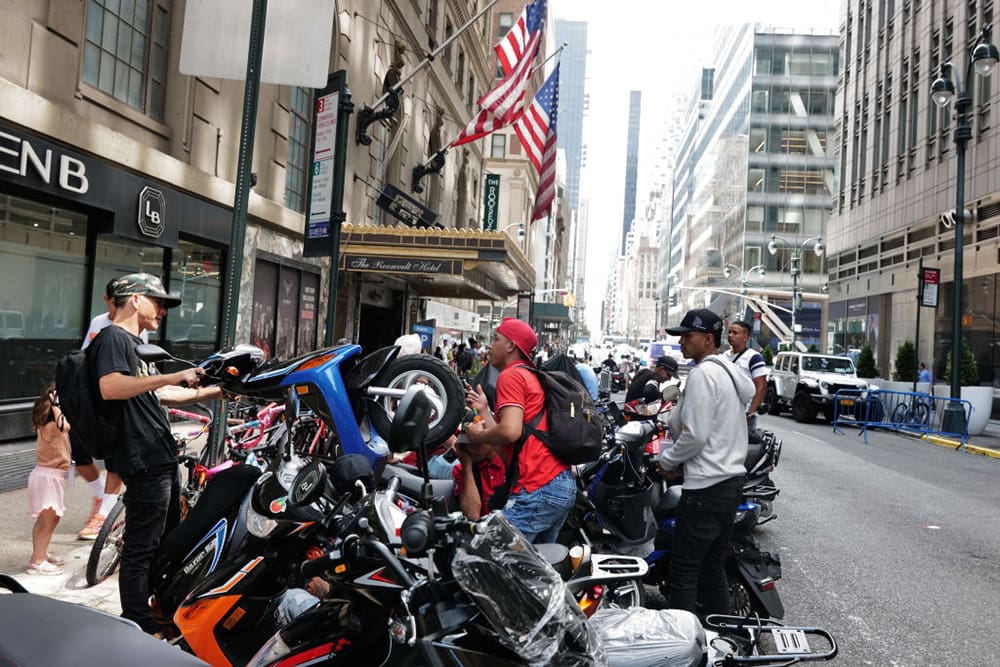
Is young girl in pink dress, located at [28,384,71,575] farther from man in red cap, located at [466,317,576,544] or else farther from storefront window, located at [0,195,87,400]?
storefront window, located at [0,195,87,400]

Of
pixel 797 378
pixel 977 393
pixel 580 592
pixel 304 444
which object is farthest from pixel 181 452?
pixel 977 393

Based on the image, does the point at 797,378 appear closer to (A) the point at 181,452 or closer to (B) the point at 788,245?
(A) the point at 181,452

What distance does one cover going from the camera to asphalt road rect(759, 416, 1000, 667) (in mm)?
5164

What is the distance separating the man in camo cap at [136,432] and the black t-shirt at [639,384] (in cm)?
553

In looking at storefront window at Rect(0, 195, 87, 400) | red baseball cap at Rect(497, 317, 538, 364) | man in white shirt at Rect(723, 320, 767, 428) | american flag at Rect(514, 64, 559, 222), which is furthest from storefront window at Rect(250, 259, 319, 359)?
red baseball cap at Rect(497, 317, 538, 364)

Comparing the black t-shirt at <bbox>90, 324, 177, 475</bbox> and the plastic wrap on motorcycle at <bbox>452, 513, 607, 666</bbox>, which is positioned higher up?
the black t-shirt at <bbox>90, 324, 177, 475</bbox>

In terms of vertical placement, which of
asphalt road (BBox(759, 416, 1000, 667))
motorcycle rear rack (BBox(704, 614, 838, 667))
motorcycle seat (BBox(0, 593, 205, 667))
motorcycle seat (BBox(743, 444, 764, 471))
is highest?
motorcycle seat (BBox(743, 444, 764, 471))

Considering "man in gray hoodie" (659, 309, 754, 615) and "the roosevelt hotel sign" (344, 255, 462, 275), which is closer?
"man in gray hoodie" (659, 309, 754, 615)

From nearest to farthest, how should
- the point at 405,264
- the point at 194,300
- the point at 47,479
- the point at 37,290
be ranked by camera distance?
the point at 47,479 < the point at 37,290 < the point at 194,300 < the point at 405,264

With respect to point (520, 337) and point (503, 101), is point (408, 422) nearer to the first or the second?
point (520, 337)

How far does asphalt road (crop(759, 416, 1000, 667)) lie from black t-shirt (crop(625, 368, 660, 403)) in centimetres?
195

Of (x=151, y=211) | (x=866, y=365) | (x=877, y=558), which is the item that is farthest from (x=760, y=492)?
(x=866, y=365)

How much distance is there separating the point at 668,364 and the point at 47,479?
6.86m

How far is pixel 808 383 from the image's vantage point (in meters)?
21.7
